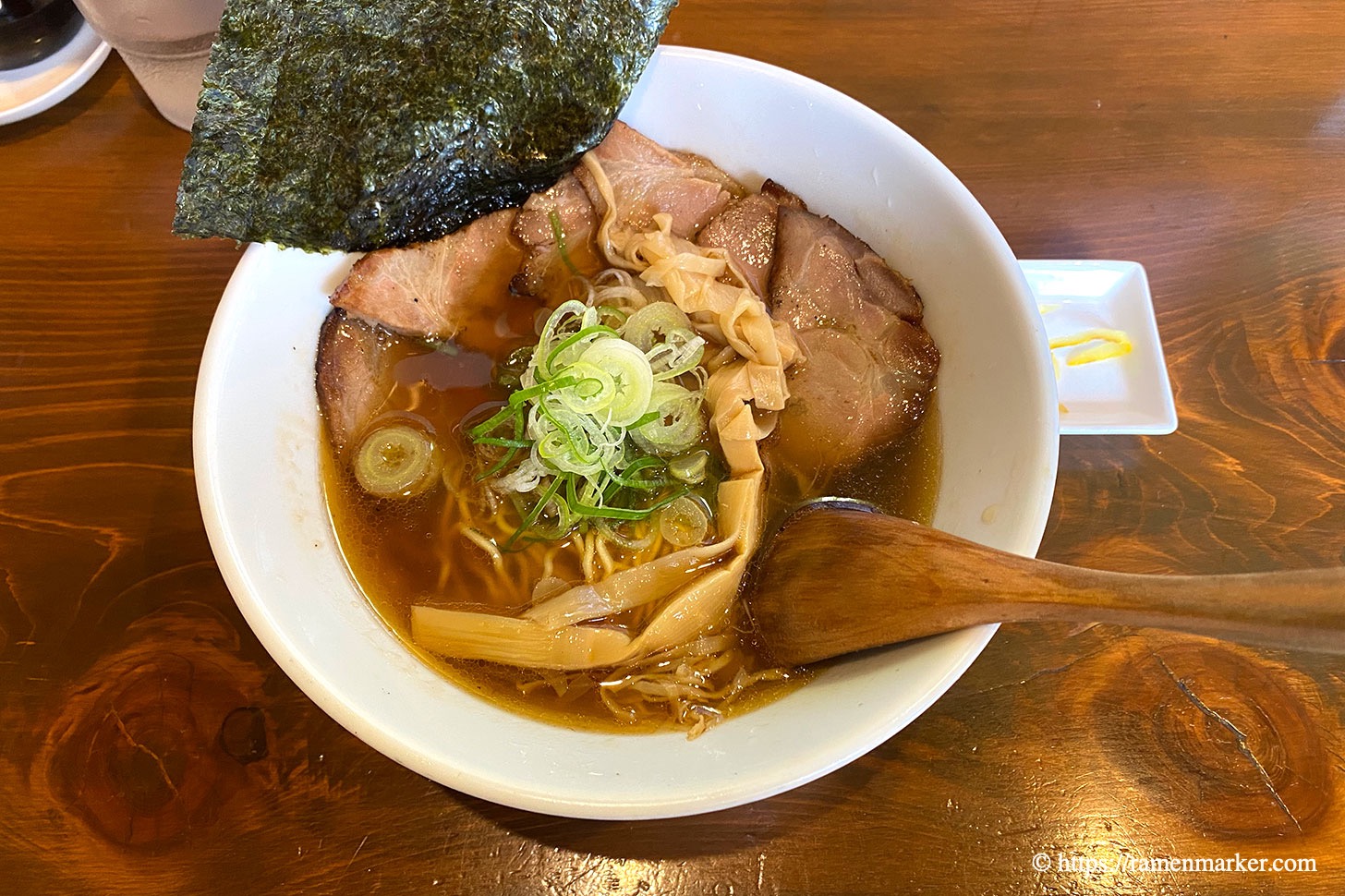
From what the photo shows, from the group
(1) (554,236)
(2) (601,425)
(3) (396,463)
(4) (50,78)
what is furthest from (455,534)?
(4) (50,78)

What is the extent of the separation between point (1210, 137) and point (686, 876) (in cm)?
241

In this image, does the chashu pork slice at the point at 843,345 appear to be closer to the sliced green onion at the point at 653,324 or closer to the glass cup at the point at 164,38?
the sliced green onion at the point at 653,324

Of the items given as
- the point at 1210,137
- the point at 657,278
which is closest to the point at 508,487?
the point at 657,278

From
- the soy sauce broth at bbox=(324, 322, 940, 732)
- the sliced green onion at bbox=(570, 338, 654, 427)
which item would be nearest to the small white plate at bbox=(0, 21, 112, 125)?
the soy sauce broth at bbox=(324, 322, 940, 732)

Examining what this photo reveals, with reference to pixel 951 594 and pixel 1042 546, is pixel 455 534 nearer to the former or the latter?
pixel 951 594

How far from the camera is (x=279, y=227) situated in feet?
4.82

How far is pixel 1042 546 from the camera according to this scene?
172 cm

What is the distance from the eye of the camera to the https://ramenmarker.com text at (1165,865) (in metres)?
1.41

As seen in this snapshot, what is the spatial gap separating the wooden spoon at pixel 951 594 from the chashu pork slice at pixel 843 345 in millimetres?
223

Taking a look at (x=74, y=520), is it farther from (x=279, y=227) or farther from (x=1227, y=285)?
(x=1227, y=285)

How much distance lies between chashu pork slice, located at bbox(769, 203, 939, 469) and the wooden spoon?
223mm

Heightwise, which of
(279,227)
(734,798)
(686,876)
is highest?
(279,227)

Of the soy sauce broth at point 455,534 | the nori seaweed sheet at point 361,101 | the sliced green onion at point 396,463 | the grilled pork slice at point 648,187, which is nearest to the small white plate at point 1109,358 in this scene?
the soy sauce broth at point 455,534

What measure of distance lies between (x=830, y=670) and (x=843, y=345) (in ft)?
2.33
